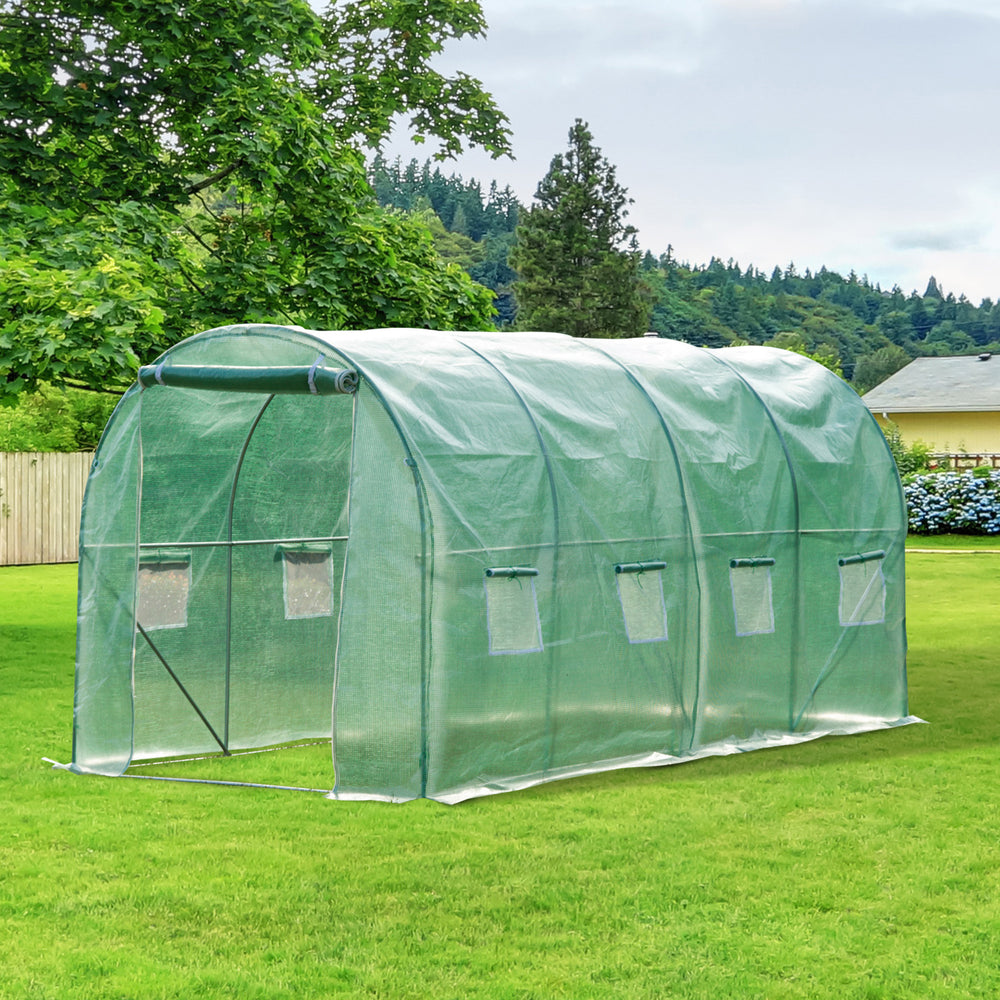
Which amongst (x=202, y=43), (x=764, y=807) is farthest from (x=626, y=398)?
(x=202, y=43)

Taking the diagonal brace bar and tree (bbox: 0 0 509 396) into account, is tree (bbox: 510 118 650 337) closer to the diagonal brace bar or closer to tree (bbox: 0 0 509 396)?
tree (bbox: 0 0 509 396)

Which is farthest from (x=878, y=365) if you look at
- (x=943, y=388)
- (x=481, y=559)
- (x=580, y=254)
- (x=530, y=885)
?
(x=530, y=885)

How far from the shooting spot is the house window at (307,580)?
10711 millimetres

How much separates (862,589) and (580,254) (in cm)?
4653

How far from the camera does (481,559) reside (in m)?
8.49

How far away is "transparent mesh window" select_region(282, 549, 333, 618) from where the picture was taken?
10.7 metres

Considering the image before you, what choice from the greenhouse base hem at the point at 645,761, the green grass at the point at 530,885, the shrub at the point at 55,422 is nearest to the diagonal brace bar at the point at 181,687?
the green grass at the point at 530,885

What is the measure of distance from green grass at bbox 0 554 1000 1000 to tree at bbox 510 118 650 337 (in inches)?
1804

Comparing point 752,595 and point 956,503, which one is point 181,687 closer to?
point 752,595

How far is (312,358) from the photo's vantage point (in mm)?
9039

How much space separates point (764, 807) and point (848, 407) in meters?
4.21

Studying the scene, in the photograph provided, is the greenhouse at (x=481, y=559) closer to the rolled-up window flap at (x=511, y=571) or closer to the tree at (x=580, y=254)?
the rolled-up window flap at (x=511, y=571)

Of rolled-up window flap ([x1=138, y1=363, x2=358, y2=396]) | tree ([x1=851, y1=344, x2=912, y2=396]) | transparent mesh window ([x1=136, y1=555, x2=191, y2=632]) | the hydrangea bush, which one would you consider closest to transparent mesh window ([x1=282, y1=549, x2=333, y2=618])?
transparent mesh window ([x1=136, y1=555, x2=191, y2=632])

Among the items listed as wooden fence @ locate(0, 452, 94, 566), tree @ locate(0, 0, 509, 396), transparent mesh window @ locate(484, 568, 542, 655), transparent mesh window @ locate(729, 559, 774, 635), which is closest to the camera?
transparent mesh window @ locate(484, 568, 542, 655)
